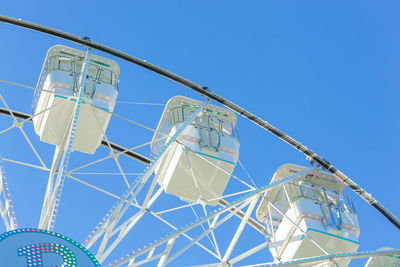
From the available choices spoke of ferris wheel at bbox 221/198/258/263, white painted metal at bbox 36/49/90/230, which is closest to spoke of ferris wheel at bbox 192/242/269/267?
spoke of ferris wheel at bbox 221/198/258/263

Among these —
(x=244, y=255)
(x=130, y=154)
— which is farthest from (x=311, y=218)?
(x=130, y=154)

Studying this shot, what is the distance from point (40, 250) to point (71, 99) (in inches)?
239

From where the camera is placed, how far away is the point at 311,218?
15836 mm

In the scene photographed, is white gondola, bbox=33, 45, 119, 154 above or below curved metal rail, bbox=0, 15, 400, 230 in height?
below

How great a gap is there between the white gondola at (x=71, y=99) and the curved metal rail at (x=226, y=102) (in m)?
1.00

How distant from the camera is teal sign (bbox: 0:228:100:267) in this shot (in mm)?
8992

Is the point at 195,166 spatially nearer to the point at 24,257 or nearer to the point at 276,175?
the point at 276,175

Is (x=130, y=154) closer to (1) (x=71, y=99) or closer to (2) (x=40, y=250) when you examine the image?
(1) (x=71, y=99)

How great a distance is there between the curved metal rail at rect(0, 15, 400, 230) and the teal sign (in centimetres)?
649

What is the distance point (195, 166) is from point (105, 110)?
8.86ft

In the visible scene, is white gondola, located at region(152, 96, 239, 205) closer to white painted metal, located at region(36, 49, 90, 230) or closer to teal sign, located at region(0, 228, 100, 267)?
white painted metal, located at region(36, 49, 90, 230)

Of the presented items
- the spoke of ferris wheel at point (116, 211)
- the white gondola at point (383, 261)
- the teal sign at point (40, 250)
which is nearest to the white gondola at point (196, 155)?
the spoke of ferris wheel at point (116, 211)

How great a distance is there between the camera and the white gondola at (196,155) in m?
15.6

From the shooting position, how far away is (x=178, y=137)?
1582cm
